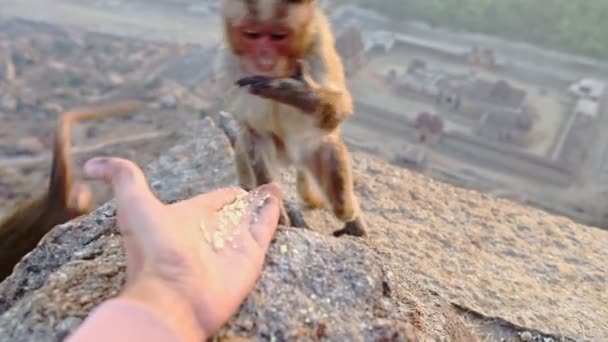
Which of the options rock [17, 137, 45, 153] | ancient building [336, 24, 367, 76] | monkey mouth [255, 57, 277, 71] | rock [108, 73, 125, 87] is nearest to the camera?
monkey mouth [255, 57, 277, 71]

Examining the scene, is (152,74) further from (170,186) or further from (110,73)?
(170,186)

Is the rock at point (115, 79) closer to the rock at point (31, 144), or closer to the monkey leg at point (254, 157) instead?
the rock at point (31, 144)

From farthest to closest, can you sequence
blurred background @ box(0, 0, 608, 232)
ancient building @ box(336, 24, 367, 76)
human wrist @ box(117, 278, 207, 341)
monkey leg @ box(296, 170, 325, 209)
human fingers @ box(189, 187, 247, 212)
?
ancient building @ box(336, 24, 367, 76)
blurred background @ box(0, 0, 608, 232)
monkey leg @ box(296, 170, 325, 209)
human fingers @ box(189, 187, 247, 212)
human wrist @ box(117, 278, 207, 341)

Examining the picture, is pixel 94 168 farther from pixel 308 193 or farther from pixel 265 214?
pixel 308 193

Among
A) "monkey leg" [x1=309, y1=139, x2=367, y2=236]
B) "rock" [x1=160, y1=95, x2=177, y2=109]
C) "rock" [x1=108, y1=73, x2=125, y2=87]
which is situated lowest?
"rock" [x1=108, y1=73, x2=125, y2=87]

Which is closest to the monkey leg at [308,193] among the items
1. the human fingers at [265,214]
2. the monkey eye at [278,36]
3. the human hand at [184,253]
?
the monkey eye at [278,36]

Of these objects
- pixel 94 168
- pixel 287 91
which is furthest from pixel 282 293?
pixel 287 91

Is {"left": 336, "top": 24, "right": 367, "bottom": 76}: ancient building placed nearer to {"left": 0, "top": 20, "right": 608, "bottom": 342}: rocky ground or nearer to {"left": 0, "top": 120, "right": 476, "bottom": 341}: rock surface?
{"left": 0, "top": 20, "right": 608, "bottom": 342}: rocky ground

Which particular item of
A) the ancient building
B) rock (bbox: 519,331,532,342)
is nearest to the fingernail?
rock (bbox: 519,331,532,342)
